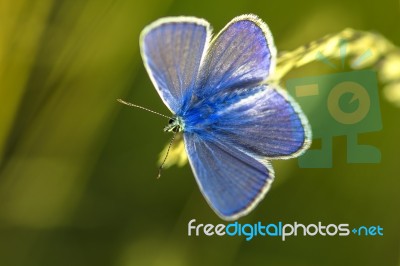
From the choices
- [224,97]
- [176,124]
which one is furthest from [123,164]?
[224,97]

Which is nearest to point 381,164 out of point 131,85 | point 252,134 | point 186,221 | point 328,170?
point 328,170

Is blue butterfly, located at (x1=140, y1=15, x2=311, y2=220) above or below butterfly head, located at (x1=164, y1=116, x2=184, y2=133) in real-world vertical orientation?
above

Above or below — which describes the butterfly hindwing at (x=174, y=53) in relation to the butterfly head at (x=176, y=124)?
above

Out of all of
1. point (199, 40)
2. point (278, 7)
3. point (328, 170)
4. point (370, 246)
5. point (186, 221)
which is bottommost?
point (186, 221)

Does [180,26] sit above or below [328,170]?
above

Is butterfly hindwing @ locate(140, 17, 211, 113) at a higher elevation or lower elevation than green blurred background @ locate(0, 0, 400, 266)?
higher

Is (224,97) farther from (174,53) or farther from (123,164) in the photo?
(123,164)

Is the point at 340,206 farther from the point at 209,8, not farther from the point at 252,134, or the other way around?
the point at 209,8
